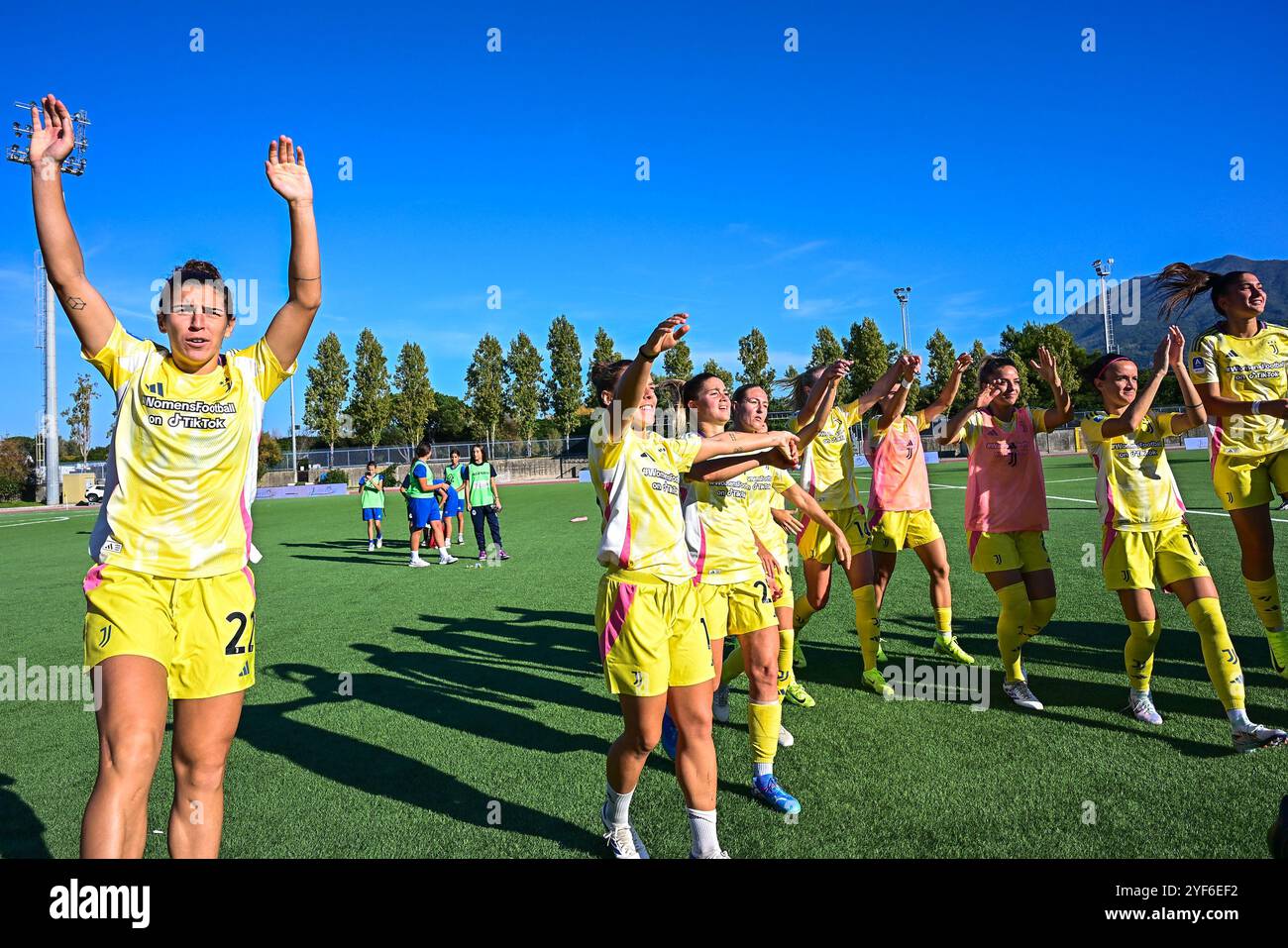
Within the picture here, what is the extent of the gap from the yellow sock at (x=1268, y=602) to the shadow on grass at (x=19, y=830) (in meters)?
7.18

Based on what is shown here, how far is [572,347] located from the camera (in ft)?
246

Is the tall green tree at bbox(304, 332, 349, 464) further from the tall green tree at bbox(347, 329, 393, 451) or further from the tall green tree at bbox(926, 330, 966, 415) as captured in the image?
the tall green tree at bbox(926, 330, 966, 415)

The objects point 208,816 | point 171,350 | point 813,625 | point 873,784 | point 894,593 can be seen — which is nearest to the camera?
point 208,816

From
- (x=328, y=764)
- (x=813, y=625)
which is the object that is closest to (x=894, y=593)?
(x=813, y=625)

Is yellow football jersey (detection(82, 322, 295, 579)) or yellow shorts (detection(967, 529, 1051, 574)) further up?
yellow football jersey (detection(82, 322, 295, 579))

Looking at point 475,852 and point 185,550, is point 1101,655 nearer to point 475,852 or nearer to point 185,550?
point 475,852

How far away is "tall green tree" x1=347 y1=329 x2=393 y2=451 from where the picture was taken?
69.4 meters

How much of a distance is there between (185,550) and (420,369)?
73786mm

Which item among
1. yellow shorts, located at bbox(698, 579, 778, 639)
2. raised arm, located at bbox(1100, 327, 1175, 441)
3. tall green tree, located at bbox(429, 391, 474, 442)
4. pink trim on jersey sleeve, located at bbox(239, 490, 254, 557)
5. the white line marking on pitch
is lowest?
the white line marking on pitch

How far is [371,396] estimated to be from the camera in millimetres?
69688

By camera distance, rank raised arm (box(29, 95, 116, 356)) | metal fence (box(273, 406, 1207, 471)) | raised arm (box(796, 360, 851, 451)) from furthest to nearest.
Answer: metal fence (box(273, 406, 1207, 471)) → raised arm (box(796, 360, 851, 451)) → raised arm (box(29, 95, 116, 356))

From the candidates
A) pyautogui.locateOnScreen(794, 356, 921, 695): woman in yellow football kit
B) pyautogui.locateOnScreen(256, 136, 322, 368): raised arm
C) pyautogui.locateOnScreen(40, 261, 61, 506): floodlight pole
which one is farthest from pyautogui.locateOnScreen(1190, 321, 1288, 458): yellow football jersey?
pyautogui.locateOnScreen(40, 261, 61, 506): floodlight pole

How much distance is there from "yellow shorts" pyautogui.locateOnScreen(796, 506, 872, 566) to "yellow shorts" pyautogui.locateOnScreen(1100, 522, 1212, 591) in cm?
196

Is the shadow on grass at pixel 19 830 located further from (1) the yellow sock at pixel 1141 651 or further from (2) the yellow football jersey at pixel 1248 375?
(2) the yellow football jersey at pixel 1248 375
